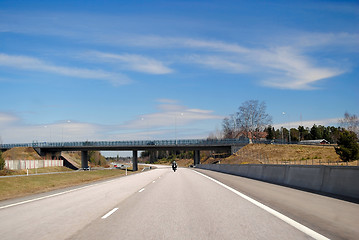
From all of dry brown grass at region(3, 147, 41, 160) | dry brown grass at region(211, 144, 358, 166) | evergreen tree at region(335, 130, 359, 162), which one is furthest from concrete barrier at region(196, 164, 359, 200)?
dry brown grass at region(3, 147, 41, 160)

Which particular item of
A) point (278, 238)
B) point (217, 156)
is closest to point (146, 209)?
point (278, 238)

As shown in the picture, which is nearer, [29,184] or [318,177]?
[318,177]

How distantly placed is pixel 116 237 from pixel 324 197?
352 inches

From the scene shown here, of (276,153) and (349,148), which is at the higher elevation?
(349,148)

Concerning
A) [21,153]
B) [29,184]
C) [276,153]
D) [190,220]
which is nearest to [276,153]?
[276,153]

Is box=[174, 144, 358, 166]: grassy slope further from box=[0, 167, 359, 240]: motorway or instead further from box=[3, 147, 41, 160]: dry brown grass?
box=[0, 167, 359, 240]: motorway

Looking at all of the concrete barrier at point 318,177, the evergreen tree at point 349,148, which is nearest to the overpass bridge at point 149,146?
the evergreen tree at point 349,148

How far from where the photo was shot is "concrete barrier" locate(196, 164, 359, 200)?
44.0ft

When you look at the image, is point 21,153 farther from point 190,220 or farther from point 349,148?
point 190,220

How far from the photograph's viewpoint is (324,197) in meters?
13.8

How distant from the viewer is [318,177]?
16.5m

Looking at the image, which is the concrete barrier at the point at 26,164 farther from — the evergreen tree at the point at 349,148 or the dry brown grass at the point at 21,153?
the evergreen tree at the point at 349,148

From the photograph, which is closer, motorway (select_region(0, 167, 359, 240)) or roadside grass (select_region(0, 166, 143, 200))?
motorway (select_region(0, 167, 359, 240))

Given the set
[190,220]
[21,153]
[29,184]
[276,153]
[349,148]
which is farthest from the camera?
[21,153]
